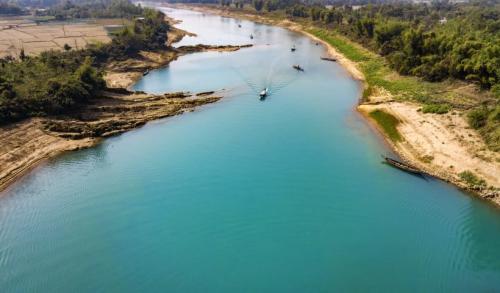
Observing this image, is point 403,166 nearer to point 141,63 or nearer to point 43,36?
point 141,63

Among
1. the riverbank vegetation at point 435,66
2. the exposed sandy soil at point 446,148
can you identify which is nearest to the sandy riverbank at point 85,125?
the exposed sandy soil at point 446,148

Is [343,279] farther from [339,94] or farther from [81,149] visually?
[339,94]

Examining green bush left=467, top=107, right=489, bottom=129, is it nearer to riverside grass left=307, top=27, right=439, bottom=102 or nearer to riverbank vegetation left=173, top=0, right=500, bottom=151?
riverbank vegetation left=173, top=0, right=500, bottom=151

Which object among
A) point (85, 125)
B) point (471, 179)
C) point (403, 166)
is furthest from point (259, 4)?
point (471, 179)

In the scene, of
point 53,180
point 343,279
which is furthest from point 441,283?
point 53,180

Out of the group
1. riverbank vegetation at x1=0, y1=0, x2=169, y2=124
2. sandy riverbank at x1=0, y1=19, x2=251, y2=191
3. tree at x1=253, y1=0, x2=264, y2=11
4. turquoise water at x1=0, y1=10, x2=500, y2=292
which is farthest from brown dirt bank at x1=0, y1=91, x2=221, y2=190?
tree at x1=253, y1=0, x2=264, y2=11
